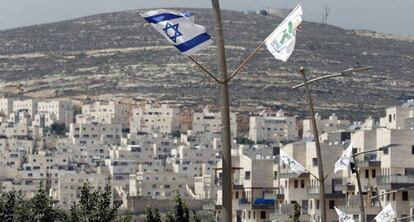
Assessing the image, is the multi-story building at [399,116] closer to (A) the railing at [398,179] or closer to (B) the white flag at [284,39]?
(A) the railing at [398,179]

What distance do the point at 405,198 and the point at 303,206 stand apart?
12.7 metres

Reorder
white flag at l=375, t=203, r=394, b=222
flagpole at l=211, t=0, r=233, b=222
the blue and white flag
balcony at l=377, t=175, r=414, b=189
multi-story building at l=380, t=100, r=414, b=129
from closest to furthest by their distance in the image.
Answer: the blue and white flag < flagpole at l=211, t=0, r=233, b=222 < white flag at l=375, t=203, r=394, b=222 < balcony at l=377, t=175, r=414, b=189 < multi-story building at l=380, t=100, r=414, b=129

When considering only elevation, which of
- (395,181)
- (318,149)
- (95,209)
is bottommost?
(318,149)

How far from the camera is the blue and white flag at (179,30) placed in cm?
2686

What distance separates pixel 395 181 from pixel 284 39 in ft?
174

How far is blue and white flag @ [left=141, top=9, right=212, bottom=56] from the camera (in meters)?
26.9

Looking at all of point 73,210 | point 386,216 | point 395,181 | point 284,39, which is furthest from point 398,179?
point 284,39

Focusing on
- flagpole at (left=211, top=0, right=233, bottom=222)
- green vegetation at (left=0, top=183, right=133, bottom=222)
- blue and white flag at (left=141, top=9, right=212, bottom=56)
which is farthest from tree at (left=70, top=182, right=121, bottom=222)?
blue and white flag at (left=141, top=9, right=212, bottom=56)

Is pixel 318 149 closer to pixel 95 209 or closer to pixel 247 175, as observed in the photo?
pixel 95 209

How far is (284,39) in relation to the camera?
1135 inches

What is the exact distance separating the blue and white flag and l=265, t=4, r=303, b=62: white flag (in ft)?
5.81

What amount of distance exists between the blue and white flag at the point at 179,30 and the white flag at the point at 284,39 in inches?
69.8

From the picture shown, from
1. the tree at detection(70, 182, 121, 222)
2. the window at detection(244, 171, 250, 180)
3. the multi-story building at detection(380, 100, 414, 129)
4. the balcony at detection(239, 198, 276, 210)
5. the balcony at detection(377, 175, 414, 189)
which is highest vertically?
the multi-story building at detection(380, 100, 414, 129)

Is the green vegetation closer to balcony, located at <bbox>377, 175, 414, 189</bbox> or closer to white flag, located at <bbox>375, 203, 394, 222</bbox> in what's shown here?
white flag, located at <bbox>375, 203, 394, 222</bbox>
